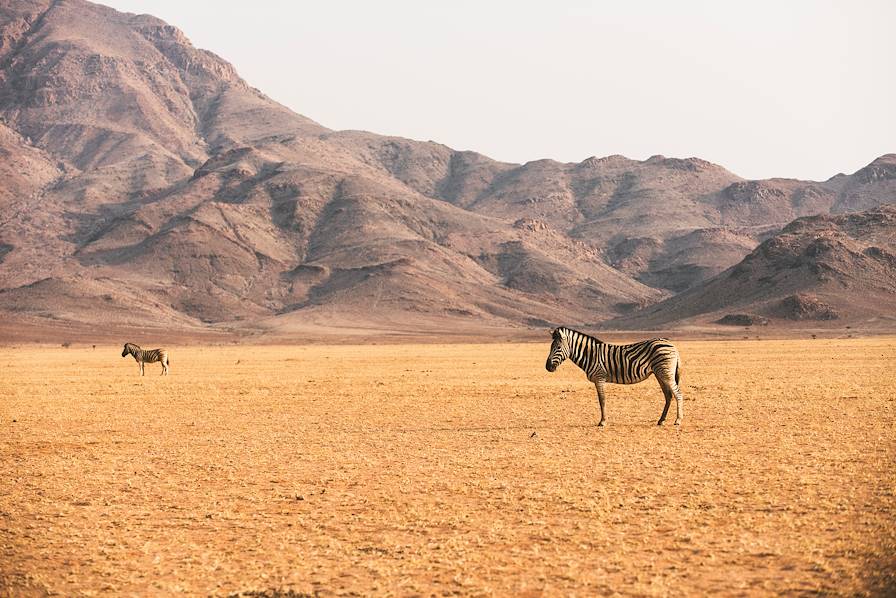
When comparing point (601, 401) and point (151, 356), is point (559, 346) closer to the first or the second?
point (601, 401)

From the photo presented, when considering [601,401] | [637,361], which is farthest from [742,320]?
[601,401]

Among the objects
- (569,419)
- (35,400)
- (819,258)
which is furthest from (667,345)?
(819,258)

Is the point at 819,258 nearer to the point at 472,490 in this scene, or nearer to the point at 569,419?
the point at 569,419

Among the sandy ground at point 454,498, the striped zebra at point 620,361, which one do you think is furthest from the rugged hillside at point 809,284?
the striped zebra at point 620,361

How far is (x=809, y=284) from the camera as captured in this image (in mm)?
131125

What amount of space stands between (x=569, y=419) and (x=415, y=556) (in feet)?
43.9

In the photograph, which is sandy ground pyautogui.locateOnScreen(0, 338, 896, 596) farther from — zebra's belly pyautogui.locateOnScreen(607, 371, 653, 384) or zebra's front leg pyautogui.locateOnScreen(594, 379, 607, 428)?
zebra's belly pyautogui.locateOnScreen(607, 371, 653, 384)

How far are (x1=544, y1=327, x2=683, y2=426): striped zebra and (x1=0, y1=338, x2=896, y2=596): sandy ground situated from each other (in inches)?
43.0

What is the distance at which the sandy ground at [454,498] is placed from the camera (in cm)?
1002

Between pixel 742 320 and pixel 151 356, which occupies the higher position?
pixel 742 320

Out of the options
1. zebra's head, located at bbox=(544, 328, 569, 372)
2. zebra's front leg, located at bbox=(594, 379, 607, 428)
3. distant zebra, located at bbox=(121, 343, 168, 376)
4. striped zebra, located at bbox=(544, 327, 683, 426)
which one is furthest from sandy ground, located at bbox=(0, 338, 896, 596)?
distant zebra, located at bbox=(121, 343, 168, 376)

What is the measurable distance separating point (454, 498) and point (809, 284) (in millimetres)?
129115

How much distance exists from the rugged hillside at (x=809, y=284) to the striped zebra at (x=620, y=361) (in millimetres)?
101916

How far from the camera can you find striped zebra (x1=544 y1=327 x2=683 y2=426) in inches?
852
